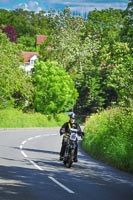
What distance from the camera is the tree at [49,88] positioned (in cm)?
7194

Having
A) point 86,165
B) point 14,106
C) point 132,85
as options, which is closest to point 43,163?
point 86,165

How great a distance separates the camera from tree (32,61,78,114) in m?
71.9

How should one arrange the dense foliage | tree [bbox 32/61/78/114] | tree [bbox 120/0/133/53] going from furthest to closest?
the dense foliage
tree [bbox 32/61/78/114]
tree [bbox 120/0/133/53]

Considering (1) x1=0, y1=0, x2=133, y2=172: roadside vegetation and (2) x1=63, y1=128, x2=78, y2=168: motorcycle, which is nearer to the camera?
(2) x1=63, y1=128, x2=78, y2=168: motorcycle

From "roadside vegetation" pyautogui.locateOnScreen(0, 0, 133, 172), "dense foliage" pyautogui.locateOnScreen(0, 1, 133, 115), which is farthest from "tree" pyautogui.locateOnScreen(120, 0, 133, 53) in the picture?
"dense foliage" pyautogui.locateOnScreen(0, 1, 133, 115)

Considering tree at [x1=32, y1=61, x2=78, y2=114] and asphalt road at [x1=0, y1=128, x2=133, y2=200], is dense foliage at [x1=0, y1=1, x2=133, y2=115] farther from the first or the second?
asphalt road at [x1=0, y1=128, x2=133, y2=200]

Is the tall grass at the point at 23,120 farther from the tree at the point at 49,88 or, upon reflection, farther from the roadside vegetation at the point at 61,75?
the tree at the point at 49,88

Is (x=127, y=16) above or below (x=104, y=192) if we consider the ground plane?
above

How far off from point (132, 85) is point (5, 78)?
4204 centimetres

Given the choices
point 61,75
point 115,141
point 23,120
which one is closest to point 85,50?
point 61,75

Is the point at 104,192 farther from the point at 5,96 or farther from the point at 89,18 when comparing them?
the point at 89,18

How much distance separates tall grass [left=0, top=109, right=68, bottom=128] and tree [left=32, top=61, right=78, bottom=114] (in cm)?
185

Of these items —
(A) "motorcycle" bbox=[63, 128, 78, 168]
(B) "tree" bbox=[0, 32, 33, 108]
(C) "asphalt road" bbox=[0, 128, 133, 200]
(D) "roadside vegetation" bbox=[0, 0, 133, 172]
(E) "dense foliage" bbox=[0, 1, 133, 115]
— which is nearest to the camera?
(C) "asphalt road" bbox=[0, 128, 133, 200]

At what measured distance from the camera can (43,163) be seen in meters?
20.7
